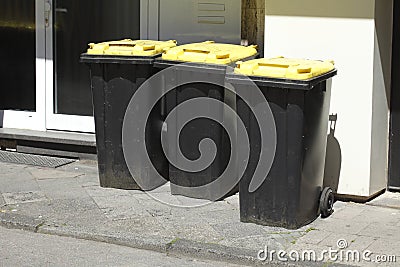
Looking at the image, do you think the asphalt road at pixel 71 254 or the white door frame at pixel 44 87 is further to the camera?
the white door frame at pixel 44 87

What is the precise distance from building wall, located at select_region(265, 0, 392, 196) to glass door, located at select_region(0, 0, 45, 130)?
10.00ft

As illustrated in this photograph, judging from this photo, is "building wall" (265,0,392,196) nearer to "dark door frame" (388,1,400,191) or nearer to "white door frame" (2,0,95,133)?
"dark door frame" (388,1,400,191)

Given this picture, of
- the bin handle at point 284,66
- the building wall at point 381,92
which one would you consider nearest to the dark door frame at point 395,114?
the building wall at point 381,92

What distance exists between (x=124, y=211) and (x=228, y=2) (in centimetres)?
238

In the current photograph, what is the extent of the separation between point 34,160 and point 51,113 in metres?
0.67

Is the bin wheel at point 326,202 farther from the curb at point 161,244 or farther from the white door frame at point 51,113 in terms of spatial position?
the white door frame at point 51,113

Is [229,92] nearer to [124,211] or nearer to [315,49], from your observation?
[315,49]

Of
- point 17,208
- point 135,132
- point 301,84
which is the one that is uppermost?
point 301,84

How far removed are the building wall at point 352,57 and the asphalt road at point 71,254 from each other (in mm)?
1747

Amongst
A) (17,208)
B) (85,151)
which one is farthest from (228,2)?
(17,208)

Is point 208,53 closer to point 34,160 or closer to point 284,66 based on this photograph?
point 284,66

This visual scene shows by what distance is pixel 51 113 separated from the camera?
9664mm

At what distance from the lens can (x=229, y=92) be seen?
7434 millimetres

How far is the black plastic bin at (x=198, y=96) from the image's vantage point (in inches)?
291
